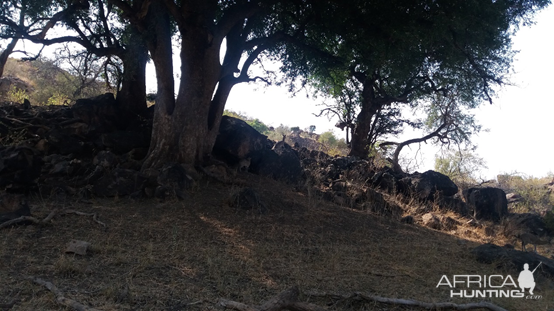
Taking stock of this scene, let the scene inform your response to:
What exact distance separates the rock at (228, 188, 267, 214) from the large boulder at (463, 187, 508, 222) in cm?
712

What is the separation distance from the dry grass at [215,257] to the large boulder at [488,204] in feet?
13.3

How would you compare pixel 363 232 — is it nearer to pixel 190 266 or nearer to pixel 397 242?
pixel 397 242

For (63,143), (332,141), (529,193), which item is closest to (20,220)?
(63,143)

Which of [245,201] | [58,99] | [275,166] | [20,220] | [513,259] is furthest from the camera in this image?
[58,99]

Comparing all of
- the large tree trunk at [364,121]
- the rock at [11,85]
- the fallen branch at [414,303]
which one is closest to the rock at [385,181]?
the large tree trunk at [364,121]

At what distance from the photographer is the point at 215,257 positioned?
553cm

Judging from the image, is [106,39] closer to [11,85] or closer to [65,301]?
[65,301]

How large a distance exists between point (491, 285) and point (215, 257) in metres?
3.54

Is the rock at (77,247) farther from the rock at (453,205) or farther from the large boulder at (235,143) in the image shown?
the rock at (453,205)

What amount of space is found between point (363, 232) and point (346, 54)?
13.5ft

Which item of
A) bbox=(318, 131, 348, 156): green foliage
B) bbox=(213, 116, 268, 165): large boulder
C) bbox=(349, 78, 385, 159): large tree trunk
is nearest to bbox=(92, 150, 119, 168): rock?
bbox=(213, 116, 268, 165): large boulder

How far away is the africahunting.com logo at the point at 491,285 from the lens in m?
5.12

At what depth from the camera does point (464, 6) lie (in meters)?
7.57

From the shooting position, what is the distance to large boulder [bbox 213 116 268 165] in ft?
35.6
